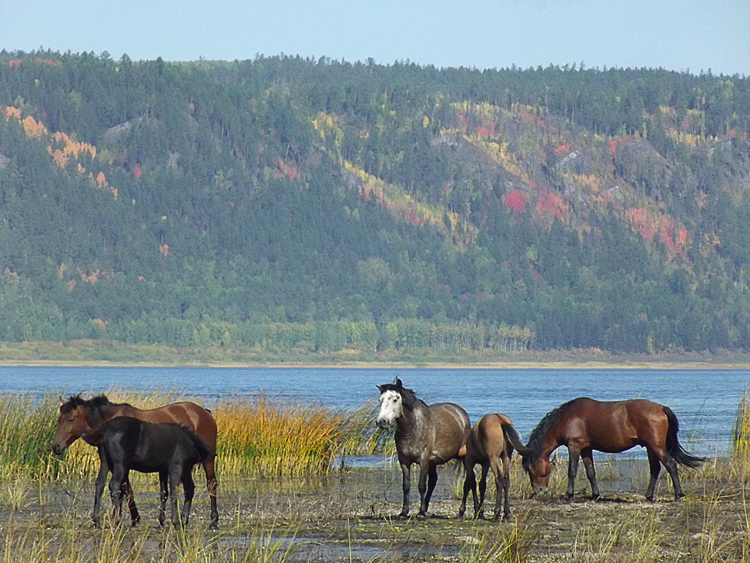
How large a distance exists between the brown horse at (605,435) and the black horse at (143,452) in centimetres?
469

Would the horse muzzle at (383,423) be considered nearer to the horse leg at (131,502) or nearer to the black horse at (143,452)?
the black horse at (143,452)

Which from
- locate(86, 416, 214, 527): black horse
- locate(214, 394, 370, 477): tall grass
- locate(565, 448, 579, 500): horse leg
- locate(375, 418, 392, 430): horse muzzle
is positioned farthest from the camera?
locate(214, 394, 370, 477): tall grass

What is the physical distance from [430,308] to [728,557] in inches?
7135

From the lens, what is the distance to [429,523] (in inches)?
507

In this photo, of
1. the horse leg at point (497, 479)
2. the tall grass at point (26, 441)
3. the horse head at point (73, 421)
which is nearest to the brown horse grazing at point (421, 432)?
the horse leg at point (497, 479)

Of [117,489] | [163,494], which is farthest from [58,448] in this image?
[163,494]

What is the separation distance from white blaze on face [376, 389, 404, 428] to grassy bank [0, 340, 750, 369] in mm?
141378

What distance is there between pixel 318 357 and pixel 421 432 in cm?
15612

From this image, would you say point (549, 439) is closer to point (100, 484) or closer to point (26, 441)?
point (100, 484)

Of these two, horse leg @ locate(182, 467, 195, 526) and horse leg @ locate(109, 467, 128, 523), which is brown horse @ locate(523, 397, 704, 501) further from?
horse leg @ locate(109, 467, 128, 523)

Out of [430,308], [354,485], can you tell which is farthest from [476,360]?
[354,485]

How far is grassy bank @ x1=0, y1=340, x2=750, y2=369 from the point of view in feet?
516

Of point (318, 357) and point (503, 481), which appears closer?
point (503, 481)

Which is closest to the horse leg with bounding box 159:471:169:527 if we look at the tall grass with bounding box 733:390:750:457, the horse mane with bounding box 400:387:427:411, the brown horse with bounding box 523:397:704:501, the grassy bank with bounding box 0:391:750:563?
the grassy bank with bounding box 0:391:750:563
